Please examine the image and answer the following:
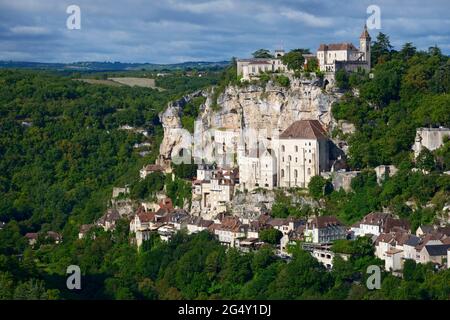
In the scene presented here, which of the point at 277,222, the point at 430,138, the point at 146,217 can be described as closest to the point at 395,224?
the point at 430,138

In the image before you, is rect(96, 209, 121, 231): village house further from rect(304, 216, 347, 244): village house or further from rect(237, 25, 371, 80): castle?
rect(304, 216, 347, 244): village house

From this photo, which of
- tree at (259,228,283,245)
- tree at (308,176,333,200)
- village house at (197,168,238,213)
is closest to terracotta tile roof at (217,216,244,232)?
tree at (259,228,283,245)

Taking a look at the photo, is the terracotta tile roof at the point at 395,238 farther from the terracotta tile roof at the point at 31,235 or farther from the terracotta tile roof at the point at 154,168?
the terracotta tile roof at the point at 31,235

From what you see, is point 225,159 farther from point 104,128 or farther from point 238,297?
point 104,128

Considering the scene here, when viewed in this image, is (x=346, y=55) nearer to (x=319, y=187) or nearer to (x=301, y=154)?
(x=301, y=154)
